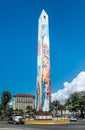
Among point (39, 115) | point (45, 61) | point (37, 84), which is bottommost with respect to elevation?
point (39, 115)

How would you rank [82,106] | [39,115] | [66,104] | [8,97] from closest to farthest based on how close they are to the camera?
[39,115]
[8,97]
[82,106]
[66,104]

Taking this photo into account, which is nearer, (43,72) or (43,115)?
(43,115)

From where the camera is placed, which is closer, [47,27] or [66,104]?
[47,27]

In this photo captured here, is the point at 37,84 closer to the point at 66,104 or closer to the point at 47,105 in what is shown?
the point at 47,105

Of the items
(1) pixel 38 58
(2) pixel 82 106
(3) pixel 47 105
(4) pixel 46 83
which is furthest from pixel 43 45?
(2) pixel 82 106

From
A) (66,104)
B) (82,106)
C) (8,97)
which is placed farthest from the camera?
(66,104)

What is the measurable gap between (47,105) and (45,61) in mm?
12284

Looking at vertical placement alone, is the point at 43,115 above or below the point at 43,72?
below

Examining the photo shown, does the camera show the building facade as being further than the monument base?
Yes

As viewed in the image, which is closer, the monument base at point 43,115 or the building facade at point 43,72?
the monument base at point 43,115

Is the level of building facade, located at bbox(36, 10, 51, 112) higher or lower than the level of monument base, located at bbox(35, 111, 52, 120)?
higher

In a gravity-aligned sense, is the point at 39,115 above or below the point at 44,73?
below

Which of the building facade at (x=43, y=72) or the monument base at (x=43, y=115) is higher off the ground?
the building facade at (x=43, y=72)

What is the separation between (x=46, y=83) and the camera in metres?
87.7
